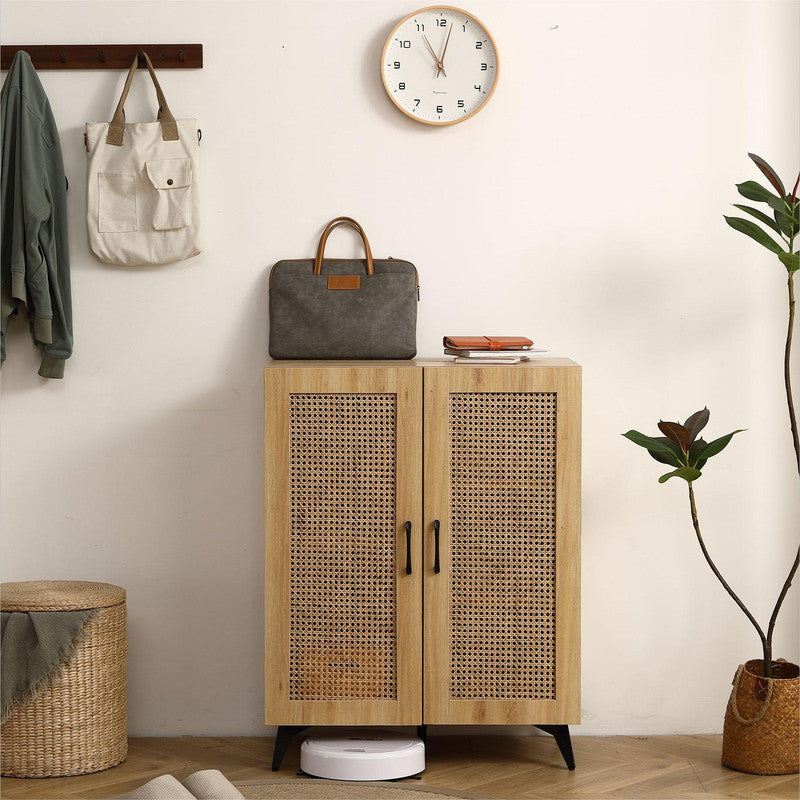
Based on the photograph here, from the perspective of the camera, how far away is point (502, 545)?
9.50 ft

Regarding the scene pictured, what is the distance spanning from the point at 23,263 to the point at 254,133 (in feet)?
2.74

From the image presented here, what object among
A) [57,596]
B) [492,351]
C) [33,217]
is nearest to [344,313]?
[492,351]

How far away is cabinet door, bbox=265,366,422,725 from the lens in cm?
287

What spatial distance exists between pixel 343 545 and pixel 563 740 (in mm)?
887

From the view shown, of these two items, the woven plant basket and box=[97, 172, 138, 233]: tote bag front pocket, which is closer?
the woven plant basket

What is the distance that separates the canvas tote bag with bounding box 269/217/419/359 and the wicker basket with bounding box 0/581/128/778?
38.8 inches

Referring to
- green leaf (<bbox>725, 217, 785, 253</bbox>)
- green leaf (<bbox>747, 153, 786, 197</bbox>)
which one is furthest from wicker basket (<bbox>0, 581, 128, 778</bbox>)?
green leaf (<bbox>747, 153, 786, 197</bbox>)

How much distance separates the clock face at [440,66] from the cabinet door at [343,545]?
0.93m

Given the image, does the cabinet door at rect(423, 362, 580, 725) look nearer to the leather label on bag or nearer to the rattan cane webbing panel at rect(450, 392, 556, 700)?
the rattan cane webbing panel at rect(450, 392, 556, 700)

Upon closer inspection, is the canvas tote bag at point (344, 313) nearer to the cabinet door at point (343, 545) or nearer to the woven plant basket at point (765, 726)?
the cabinet door at point (343, 545)

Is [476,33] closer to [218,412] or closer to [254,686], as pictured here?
[218,412]

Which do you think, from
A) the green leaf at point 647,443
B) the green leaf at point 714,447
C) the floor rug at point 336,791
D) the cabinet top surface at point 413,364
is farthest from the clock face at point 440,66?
the floor rug at point 336,791

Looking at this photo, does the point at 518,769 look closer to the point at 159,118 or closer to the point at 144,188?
the point at 144,188

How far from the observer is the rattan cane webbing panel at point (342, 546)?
2.88 metres
